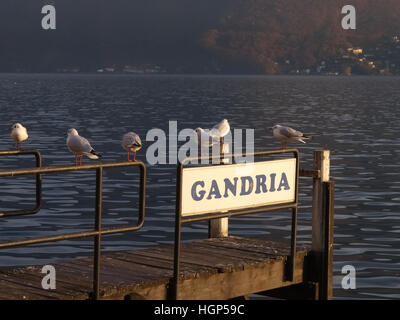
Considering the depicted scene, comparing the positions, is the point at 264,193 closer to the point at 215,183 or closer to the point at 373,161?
the point at 215,183

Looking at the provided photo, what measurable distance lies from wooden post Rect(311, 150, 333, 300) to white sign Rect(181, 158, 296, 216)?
0.56 m

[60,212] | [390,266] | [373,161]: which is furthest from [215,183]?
[373,161]

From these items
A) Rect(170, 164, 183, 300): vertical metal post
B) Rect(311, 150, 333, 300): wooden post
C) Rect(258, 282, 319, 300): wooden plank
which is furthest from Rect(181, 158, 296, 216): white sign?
Rect(258, 282, 319, 300): wooden plank

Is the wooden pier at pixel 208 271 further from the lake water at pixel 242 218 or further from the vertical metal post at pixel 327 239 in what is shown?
the lake water at pixel 242 218

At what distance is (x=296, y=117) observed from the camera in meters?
85.5

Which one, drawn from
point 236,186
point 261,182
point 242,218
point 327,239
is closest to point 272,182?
point 261,182

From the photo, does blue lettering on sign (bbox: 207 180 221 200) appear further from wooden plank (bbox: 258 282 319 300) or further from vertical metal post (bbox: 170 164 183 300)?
wooden plank (bbox: 258 282 319 300)

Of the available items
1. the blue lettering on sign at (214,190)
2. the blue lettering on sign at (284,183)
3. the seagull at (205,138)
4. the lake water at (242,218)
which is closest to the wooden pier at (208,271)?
the blue lettering on sign at (284,183)

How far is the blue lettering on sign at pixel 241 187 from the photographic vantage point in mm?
12250

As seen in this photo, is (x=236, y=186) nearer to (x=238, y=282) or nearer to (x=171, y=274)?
(x=238, y=282)

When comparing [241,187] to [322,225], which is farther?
[322,225]

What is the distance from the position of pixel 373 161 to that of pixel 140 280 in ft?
111

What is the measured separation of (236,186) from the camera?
42.1ft

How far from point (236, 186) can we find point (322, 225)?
1.85 m
